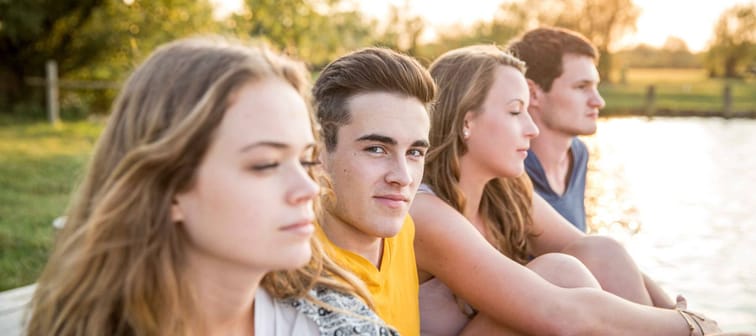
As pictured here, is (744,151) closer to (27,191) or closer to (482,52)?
(27,191)

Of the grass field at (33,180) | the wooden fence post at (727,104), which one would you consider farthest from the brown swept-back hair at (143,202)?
the wooden fence post at (727,104)

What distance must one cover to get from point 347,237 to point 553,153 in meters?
2.02

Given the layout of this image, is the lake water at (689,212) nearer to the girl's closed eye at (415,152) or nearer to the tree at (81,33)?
the girl's closed eye at (415,152)

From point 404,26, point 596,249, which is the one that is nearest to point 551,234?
point 596,249

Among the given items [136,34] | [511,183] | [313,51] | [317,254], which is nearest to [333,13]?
[313,51]

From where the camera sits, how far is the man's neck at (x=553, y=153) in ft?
12.9

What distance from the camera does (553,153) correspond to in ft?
13.0

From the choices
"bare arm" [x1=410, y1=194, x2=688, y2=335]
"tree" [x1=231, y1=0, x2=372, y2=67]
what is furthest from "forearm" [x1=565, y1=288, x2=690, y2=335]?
"tree" [x1=231, y1=0, x2=372, y2=67]

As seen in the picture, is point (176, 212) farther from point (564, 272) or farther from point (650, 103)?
point (650, 103)

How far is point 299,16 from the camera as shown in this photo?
42.7ft

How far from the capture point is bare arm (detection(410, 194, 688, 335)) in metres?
2.32

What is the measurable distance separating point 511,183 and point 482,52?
50 centimetres

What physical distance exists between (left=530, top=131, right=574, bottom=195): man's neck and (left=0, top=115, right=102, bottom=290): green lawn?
6.75 feet

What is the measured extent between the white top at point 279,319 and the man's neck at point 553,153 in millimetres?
2348
